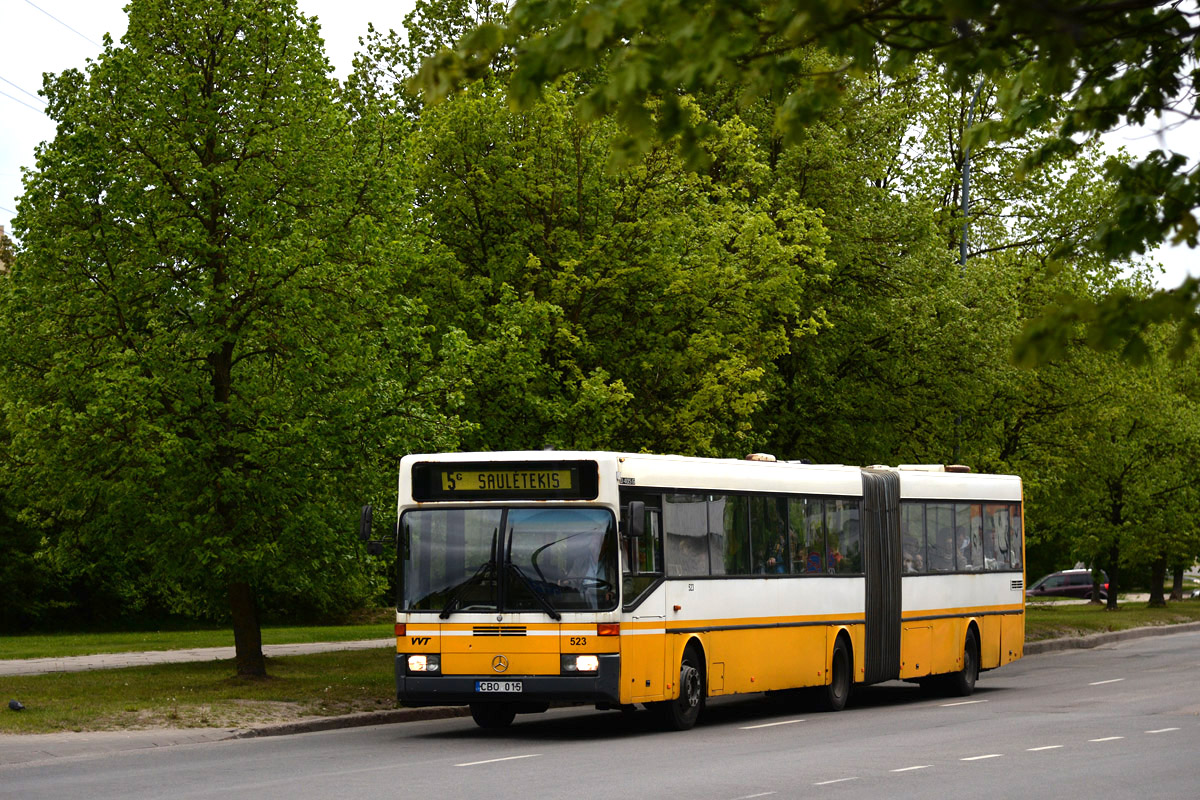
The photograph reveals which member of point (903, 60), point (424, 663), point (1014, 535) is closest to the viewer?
point (903, 60)

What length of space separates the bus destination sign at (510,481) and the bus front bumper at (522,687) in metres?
1.79

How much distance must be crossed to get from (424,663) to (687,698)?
3069mm

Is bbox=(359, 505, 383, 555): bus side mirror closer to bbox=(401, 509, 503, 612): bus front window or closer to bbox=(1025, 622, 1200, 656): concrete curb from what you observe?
bbox=(401, 509, 503, 612): bus front window

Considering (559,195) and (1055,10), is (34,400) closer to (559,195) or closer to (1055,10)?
(559,195)

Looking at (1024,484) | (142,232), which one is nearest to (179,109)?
(142,232)

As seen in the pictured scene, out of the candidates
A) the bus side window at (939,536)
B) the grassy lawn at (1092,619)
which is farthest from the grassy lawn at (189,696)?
the grassy lawn at (1092,619)

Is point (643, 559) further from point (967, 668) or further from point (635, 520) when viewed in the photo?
point (967, 668)

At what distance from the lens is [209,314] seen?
21859mm

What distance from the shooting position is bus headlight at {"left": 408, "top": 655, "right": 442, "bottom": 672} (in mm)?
18141

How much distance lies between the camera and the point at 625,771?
14.5 meters

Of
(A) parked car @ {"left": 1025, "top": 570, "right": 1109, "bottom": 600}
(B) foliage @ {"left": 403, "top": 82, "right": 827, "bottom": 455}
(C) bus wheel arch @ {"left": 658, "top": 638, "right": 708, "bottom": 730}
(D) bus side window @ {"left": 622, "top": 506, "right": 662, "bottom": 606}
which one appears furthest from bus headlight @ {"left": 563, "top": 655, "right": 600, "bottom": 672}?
(A) parked car @ {"left": 1025, "top": 570, "right": 1109, "bottom": 600}

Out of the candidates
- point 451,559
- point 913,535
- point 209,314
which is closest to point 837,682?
point 913,535

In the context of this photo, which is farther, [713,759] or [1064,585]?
[1064,585]

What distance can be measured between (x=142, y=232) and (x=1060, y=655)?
22978 millimetres
